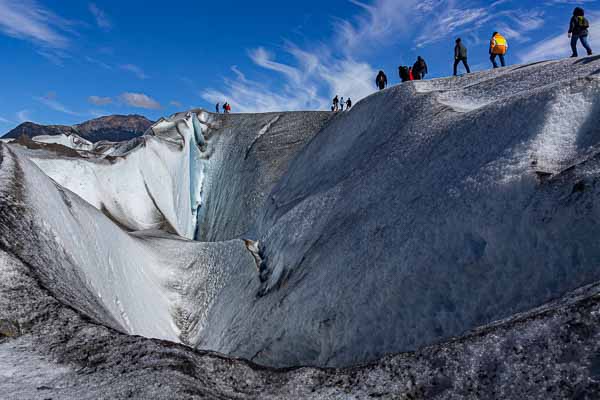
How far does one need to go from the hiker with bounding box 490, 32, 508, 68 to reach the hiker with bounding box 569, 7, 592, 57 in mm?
2589

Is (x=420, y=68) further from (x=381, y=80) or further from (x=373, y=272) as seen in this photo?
(x=373, y=272)

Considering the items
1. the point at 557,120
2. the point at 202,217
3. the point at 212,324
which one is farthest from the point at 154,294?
the point at 202,217

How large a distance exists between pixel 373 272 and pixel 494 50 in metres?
10.4

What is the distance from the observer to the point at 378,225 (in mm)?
7957

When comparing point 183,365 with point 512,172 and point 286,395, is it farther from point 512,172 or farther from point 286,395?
point 512,172

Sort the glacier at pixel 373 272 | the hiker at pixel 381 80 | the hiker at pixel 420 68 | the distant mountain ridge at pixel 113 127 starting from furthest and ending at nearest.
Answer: the distant mountain ridge at pixel 113 127 → the hiker at pixel 381 80 → the hiker at pixel 420 68 → the glacier at pixel 373 272

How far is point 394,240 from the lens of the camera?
7.31m

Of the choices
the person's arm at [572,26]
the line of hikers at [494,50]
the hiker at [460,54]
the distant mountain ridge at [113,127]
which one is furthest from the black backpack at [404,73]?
the distant mountain ridge at [113,127]

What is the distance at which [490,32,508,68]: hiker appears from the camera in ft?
46.9

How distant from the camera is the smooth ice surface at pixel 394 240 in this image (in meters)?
5.63

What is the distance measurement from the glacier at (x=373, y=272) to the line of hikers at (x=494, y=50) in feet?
6.27

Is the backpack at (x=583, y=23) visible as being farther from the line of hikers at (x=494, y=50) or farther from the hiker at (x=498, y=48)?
the hiker at (x=498, y=48)

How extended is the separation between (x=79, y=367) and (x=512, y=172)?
5.59 metres

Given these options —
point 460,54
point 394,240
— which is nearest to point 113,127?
point 460,54
